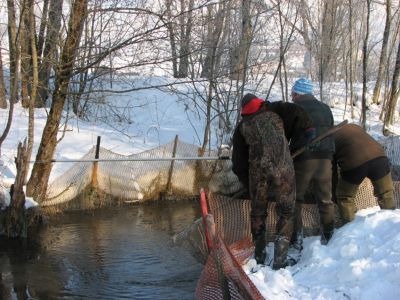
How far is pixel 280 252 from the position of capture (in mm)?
5293

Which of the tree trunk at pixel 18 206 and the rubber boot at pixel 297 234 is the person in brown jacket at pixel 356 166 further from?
the tree trunk at pixel 18 206

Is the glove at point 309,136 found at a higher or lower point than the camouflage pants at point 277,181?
higher

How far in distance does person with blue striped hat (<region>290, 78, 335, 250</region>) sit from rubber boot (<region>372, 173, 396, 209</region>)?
57cm

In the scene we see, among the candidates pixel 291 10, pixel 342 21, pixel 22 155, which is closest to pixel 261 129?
pixel 22 155

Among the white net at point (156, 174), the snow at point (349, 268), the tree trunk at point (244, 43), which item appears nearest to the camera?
the snow at point (349, 268)

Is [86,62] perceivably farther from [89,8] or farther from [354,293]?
[354,293]

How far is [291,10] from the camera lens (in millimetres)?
17391

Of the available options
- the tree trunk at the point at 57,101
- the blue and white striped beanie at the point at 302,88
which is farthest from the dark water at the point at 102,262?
the blue and white striped beanie at the point at 302,88

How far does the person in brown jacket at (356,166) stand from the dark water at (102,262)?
2.05 m

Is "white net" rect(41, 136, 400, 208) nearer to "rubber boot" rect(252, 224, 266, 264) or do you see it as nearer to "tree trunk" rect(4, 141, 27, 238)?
"tree trunk" rect(4, 141, 27, 238)

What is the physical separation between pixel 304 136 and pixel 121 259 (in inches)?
142

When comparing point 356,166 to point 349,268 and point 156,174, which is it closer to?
point 349,268

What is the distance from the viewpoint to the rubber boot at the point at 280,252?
529 centimetres

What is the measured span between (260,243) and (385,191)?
1.57 metres
